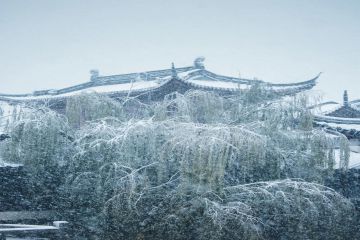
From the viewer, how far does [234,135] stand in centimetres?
740

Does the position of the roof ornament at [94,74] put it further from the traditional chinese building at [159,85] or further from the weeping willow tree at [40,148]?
the weeping willow tree at [40,148]

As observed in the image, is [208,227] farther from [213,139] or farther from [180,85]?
[180,85]

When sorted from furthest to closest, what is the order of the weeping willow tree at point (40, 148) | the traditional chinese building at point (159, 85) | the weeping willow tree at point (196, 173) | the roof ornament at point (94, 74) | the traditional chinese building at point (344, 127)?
the roof ornament at point (94, 74) < the traditional chinese building at point (159, 85) < the traditional chinese building at point (344, 127) < the weeping willow tree at point (40, 148) < the weeping willow tree at point (196, 173)

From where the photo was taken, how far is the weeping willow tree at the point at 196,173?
7.20 metres

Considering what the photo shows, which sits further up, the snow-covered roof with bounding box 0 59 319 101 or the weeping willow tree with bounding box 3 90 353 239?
the snow-covered roof with bounding box 0 59 319 101

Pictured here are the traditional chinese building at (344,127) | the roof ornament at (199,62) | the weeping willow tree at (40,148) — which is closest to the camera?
the weeping willow tree at (40,148)

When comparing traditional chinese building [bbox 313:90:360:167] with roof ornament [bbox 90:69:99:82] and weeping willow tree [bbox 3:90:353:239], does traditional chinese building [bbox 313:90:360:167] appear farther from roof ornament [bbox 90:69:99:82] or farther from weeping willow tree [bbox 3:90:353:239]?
roof ornament [bbox 90:69:99:82]

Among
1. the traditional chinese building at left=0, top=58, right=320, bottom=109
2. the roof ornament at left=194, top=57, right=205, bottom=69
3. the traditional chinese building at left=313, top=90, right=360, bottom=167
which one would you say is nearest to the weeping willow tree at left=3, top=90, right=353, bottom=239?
the traditional chinese building at left=313, top=90, right=360, bottom=167

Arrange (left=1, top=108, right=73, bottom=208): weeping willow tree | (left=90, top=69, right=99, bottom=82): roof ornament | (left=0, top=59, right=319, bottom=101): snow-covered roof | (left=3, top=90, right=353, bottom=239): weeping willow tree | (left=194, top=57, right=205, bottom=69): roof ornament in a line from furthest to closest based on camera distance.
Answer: (left=90, top=69, right=99, bottom=82): roof ornament
(left=194, top=57, right=205, bottom=69): roof ornament
(left=0, top=59, right=319, bottom=101): snow-covered roof
(left=1, top=108, right=73, bottom=208): weeping willow tree
(left=3, top=90, right=353, bottom=239): weeping willow tree

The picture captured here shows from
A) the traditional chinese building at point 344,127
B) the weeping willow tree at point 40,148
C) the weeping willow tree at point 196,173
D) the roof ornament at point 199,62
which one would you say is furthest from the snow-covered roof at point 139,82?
the weeping willow tree at point 40,148

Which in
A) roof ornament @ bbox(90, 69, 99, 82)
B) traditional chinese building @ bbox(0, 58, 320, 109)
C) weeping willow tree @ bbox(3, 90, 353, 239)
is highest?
roof ornament @ bbox(90, 69, 99, 82)

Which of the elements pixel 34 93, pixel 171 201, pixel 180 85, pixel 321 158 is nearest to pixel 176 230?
pixel 171 201

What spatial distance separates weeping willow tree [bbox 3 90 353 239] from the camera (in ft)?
23.6

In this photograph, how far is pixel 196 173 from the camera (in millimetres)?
7203
